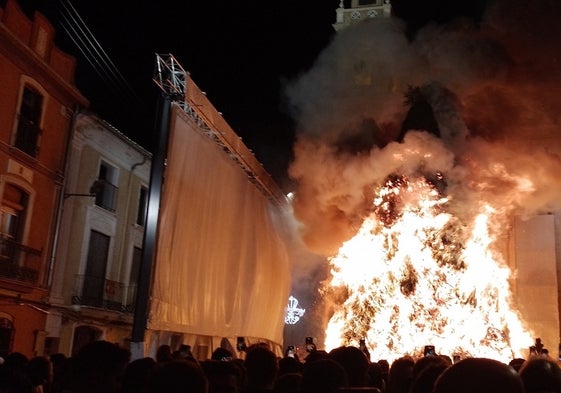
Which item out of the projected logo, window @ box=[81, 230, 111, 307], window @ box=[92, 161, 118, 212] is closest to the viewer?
window @ box=[81, 230, 111, 307]

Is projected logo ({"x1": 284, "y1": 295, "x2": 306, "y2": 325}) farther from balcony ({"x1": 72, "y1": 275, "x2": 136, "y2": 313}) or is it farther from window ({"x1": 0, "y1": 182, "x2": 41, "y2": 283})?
window ({"x1": 0, "y1": 182, "x2": 41, "y2": 283})

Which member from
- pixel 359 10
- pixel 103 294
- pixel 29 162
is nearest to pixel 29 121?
pixel 29 162

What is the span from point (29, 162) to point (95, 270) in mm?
4473

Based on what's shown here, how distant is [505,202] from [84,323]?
13054 millimetres

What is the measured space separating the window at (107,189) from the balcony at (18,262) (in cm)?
346

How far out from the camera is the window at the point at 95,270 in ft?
59.6

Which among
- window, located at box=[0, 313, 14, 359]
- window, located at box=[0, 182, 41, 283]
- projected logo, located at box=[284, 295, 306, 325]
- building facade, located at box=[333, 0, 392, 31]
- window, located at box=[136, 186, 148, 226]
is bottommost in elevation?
window, located at box=[0, 313, 14, 359]

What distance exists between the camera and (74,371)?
3328 millimetres

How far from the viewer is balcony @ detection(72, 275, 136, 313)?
17906 mm

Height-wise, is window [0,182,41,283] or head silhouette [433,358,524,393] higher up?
window [0,182,41,283]

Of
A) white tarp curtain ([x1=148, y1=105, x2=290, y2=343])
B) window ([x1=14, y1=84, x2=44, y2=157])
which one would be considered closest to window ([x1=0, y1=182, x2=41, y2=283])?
window ([x1=14, y1=84, x2=44, y2=157])

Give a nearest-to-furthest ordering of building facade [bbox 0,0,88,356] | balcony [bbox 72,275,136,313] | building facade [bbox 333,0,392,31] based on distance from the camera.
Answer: building facade [bbox 0,0,88,356] < balcony [bbox 72,275,136,313] < building facade [bbox 333,0,392,31]

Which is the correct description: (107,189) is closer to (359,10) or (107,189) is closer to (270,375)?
(270,375)

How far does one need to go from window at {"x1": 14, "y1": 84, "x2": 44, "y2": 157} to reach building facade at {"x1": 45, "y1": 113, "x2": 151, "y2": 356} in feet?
5.16
